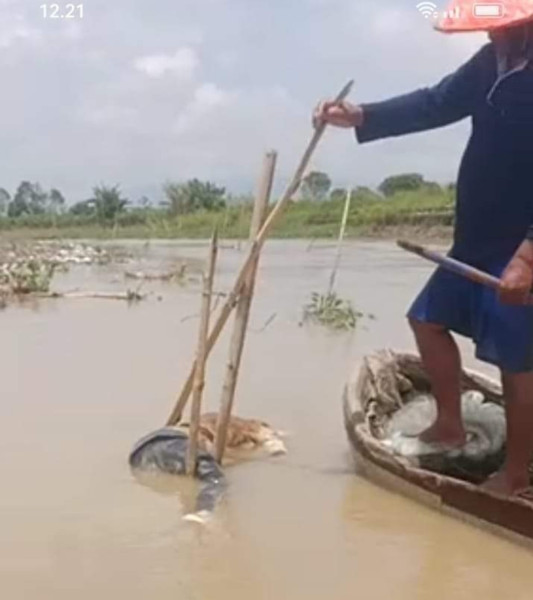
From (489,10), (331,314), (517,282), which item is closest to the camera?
(517,282)

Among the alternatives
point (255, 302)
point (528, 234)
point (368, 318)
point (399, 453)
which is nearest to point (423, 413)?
point (399, 453)

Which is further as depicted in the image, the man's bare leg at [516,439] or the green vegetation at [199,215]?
the green vegetation at [199,215]

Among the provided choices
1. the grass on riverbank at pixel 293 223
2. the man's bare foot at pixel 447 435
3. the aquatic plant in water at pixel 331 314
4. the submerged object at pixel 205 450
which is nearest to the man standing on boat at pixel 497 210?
the man's bare foot at pixel 447 435

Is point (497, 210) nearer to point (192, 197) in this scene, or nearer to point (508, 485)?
point (508, 485)

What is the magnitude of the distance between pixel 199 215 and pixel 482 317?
28.0m

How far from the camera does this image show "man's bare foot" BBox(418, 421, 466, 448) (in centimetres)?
430

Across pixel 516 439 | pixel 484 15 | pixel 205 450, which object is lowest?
pixel 205 450

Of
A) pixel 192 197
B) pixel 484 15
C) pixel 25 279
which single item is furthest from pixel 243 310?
pixel 192 197

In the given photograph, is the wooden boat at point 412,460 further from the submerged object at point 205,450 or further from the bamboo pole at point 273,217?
the bamboo pole at point 273,217

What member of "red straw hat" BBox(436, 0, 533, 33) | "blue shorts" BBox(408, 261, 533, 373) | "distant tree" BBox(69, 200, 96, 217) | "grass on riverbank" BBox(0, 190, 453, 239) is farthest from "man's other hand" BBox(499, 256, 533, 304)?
"distant tree" BBox(69, 200, 96, 217)

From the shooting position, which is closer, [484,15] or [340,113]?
[484,15]

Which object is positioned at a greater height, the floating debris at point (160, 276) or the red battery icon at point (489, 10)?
the red battery icon at point (489, 10)

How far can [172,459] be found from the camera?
4.53 m

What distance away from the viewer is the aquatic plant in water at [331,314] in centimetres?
934
